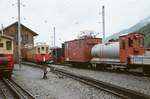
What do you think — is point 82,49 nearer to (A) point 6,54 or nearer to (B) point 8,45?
(B) point 8,45

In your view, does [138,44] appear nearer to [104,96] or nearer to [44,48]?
[104,96]

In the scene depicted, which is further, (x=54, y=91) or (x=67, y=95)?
(x=54, y=91)

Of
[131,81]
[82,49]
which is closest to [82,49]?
[82,49]

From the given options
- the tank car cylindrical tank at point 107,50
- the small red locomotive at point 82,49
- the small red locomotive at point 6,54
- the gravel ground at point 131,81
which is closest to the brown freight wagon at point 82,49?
the small red locomotive at point 82,49

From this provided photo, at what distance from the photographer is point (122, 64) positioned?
26641mm

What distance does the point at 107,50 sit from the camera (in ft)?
97.8

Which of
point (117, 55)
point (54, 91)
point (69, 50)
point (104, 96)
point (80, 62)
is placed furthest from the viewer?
point (69, 50)

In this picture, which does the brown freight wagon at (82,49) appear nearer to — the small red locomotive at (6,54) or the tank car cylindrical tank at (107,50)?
the tank car cylindrical tank at (107,50)

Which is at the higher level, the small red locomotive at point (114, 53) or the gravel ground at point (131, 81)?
the small red locomotive at point (114, 53)

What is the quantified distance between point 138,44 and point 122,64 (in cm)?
203

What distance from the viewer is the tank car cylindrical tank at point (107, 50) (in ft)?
94.0

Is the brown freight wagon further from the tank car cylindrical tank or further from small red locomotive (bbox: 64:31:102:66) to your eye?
the tank car cylindrical tank

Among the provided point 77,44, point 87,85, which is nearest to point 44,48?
point 77,44

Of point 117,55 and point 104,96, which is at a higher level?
point 117,55
